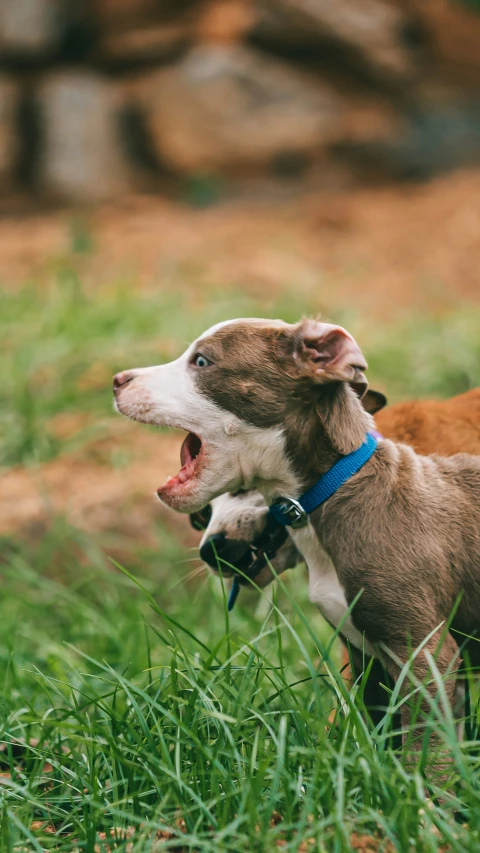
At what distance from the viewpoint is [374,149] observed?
10.1 metres

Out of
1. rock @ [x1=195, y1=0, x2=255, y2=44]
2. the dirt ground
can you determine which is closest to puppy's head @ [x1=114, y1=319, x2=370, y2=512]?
the dirt ground

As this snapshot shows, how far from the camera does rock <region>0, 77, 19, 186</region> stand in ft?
32.4

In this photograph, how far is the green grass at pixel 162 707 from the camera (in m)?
2.22

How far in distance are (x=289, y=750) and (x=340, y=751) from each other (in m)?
0.16

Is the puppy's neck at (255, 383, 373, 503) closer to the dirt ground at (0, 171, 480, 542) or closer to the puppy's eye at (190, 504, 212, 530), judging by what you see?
the puppy's eye at (190, 504, 212, 530)

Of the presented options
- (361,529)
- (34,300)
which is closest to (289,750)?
(361,529)

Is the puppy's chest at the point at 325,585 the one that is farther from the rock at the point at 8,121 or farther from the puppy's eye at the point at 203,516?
the rock at the point at 8,121

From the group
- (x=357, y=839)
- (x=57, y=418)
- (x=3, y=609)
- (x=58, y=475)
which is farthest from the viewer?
(x=57, y=418)

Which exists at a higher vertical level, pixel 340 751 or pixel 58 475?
pixel 340 751

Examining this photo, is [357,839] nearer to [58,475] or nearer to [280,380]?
[280,380]

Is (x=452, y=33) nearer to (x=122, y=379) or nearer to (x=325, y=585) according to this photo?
(x=122, y=379)

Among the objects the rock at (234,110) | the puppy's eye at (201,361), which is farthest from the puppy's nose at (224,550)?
the rock at (234,110)

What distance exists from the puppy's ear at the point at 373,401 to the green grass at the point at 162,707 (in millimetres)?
676

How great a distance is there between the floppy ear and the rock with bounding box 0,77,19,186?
315 inches
